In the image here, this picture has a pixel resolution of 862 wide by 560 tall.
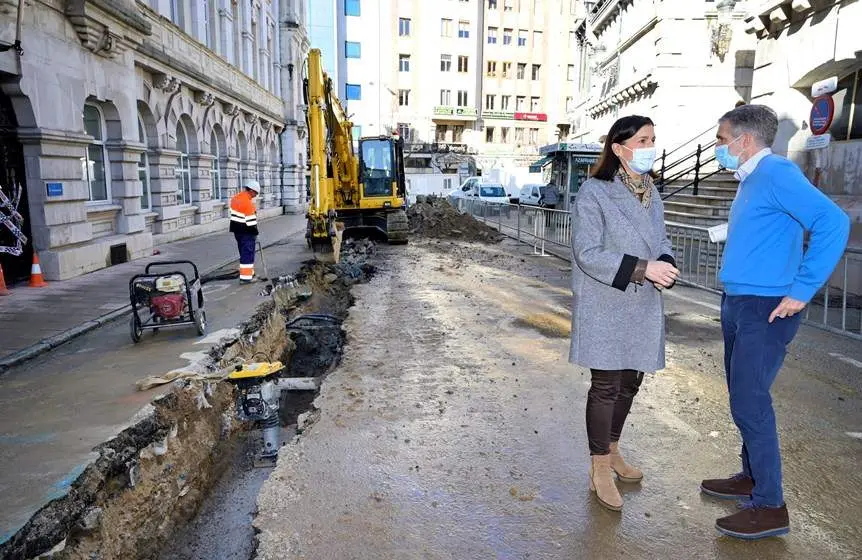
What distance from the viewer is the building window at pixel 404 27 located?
56.7 metres

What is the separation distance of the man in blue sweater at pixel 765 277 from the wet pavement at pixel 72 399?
3.74 meters

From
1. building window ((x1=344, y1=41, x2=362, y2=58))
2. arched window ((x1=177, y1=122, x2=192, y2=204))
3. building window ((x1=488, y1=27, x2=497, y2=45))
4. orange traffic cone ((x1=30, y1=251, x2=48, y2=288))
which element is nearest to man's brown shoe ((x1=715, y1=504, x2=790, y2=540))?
orange traffic cone ((x1=30, y1=251, x2=48, y2=288))

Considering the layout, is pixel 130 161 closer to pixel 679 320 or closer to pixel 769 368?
pixel 679 320

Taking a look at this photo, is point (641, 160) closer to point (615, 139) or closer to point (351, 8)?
point (615, 139)

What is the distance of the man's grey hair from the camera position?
2996 mm

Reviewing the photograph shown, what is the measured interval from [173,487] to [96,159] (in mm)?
11002

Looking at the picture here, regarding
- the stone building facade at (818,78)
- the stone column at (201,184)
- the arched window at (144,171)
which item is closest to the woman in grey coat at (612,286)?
the stone building facade at (818,78)

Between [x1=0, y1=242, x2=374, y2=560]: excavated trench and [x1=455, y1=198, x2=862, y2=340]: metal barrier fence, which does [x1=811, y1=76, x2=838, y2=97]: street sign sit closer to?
[x1=455, y1=198, x2=862, y2=340]: metal barrier fence

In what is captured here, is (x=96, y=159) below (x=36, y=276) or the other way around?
the other way around

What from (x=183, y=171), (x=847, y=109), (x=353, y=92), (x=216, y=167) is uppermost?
(x=353, y=92)

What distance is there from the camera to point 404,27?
56.8 metres

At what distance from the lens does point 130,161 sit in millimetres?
13047

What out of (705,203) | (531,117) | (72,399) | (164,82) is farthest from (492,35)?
(72,399)

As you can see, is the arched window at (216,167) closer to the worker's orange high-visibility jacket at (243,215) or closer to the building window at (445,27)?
the worker's orange high-visibility jacket at (243,215)
